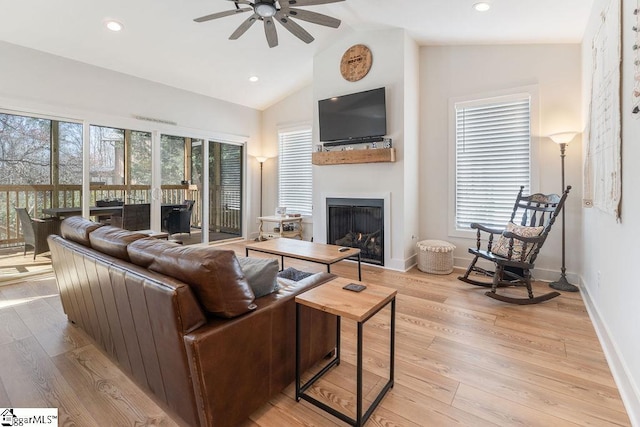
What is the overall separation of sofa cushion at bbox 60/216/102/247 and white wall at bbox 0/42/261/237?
97.2 inches

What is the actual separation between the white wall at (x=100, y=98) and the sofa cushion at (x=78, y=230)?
97.2 inches

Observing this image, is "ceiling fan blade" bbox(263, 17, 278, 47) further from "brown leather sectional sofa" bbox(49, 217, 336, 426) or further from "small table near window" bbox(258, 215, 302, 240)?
"small table near window" bbox(258, 215, 302, 240)

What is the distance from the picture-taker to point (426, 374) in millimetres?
1857

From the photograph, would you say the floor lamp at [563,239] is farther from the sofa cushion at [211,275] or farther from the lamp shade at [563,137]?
the sofa cushion at [211,275]

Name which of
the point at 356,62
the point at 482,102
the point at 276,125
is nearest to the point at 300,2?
the point at 356,62

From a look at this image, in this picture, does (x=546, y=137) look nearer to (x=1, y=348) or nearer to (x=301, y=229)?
(x=301, y=229)

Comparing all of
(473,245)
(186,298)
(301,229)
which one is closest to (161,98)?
(301,229)

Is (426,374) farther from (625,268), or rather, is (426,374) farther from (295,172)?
(295,172)

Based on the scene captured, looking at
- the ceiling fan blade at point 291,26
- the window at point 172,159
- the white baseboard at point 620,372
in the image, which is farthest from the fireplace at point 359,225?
the window at point 172,159

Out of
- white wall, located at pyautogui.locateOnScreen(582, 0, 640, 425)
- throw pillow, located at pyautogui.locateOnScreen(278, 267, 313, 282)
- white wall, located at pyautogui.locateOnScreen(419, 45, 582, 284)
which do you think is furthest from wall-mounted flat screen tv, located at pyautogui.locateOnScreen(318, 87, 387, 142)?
throw pillow, located at pyautogui.locateOnScreen(278, 267, 313, 282)

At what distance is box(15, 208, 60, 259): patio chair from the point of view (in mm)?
3842

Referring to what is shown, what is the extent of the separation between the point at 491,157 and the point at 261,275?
357cm

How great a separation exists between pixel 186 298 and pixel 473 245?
3.86 meters

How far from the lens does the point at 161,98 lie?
16.0ft
